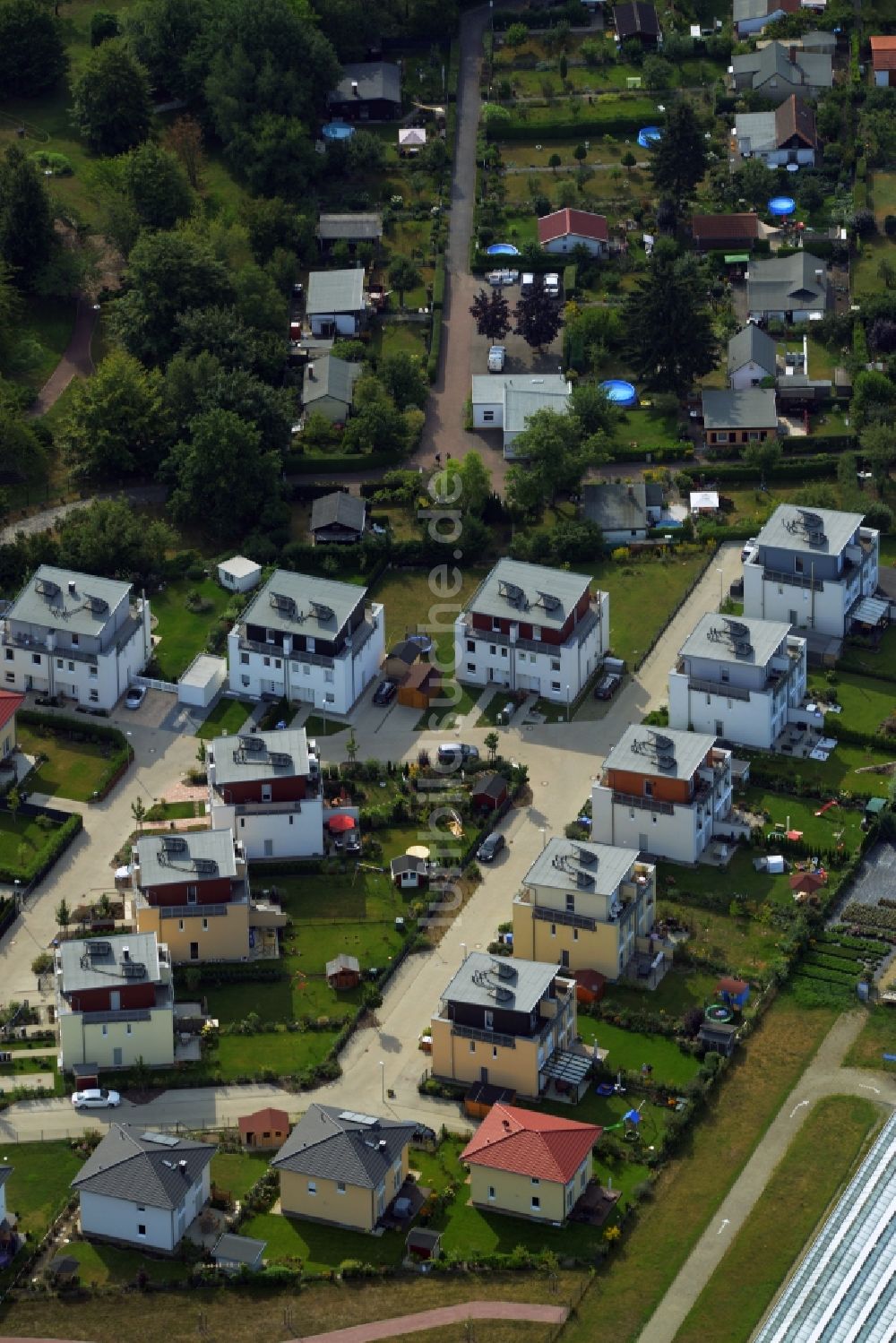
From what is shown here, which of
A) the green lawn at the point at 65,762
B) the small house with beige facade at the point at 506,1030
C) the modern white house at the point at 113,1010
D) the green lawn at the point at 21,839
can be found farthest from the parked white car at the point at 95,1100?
the green lawn at the point at 65,762

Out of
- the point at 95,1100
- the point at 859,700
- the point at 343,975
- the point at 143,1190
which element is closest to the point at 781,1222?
the point at 343,975

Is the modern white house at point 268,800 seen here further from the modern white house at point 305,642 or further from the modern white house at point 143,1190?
the modern white house at point 143,1190

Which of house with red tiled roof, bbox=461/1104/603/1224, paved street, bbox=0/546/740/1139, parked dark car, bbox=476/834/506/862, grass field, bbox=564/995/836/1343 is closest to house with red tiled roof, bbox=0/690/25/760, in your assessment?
paved street, bbox=0/546/740/1139

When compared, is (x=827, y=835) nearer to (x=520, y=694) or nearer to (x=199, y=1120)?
(x=520, y=694)

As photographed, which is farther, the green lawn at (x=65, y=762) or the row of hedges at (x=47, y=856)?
the green lawn at (x=65, y=762)

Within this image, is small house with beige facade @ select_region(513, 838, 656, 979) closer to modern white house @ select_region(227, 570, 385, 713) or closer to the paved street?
the paved street

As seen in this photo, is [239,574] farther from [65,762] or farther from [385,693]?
[65,762]

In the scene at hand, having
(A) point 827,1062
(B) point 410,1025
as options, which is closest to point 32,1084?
(B) point 410,1025
